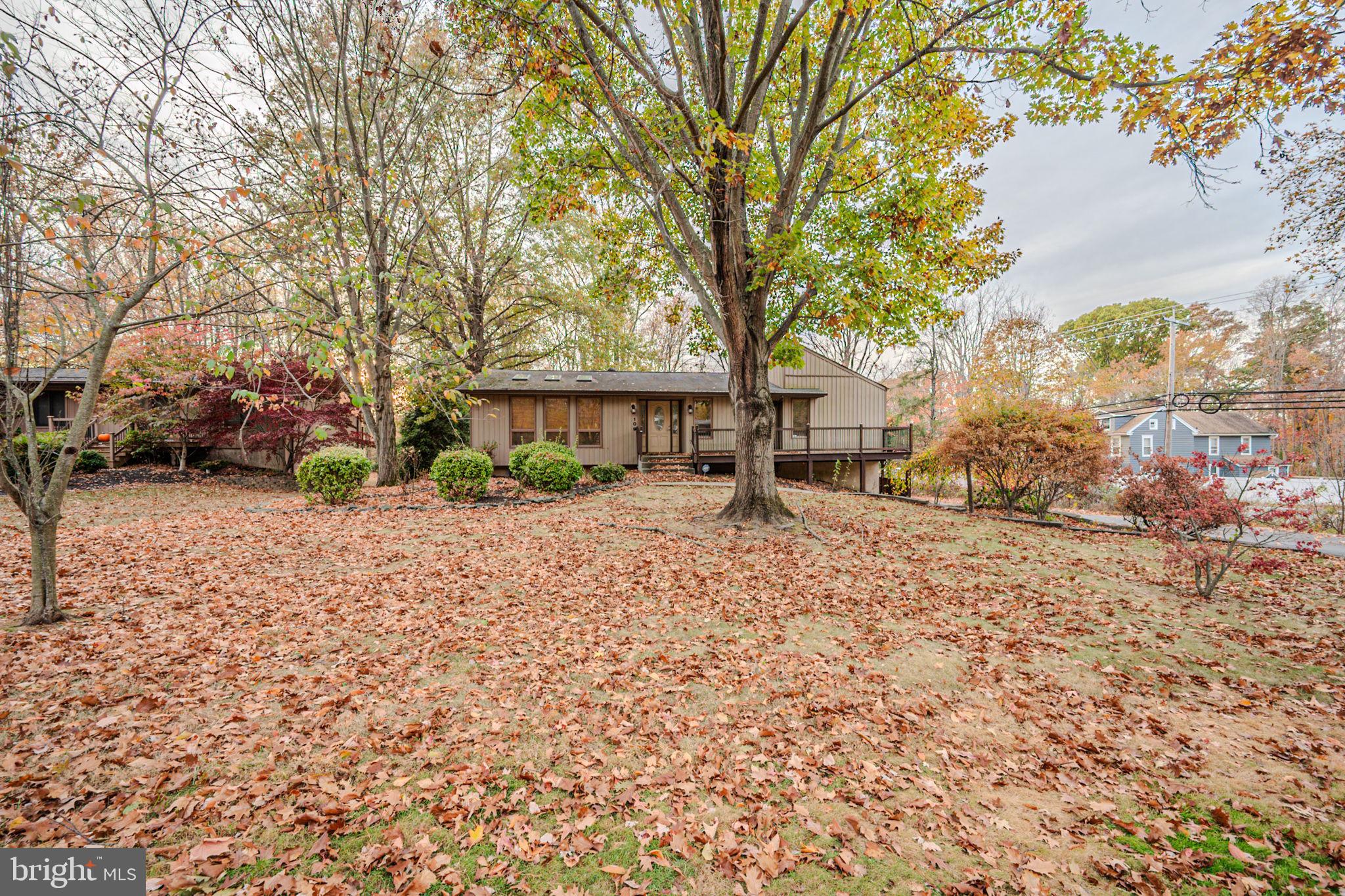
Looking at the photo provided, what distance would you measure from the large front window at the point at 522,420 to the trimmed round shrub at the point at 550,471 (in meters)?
5.02

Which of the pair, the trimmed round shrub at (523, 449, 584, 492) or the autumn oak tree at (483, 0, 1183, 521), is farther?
the trimmed round shrub at (523, 449, 584, 492)

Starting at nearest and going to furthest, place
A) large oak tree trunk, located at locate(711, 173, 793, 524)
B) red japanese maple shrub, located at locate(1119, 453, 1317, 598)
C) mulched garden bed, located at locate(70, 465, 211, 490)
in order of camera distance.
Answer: red japanese maple shrub, located at locate(1119, 453, 1317, 598) → large oak tree trunk, located at locate(711, 173, 793, 524) → mulched garden bed, located at locate(70, 465, 211, 490)

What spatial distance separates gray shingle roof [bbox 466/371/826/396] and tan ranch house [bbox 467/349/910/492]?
0.05 meters

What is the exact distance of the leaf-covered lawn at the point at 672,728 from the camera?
2.35 metres

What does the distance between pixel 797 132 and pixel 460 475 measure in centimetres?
941

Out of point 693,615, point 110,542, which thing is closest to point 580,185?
point 693,615

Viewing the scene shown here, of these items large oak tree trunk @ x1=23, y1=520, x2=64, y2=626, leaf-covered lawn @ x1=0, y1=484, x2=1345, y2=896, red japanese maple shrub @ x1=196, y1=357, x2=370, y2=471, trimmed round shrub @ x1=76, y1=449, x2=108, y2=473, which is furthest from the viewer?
trimmed round shrub @ x1=76, y1=449, x2=108, y2=473

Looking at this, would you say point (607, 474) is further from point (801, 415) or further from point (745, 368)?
point (801, 415)

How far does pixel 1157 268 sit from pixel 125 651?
34449mm

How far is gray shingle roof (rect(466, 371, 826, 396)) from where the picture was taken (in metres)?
16.9

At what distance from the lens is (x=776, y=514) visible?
8.97 meters

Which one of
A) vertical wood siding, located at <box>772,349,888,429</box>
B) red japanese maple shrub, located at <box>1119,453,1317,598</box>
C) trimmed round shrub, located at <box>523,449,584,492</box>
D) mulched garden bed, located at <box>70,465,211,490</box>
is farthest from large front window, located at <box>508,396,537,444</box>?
red japanese maple shrub, located at <box>1119,453,1317,598</box>

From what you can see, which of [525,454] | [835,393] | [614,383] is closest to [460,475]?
[525,454]

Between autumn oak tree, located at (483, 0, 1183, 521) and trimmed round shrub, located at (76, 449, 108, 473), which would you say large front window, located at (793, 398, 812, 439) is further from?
trimmed round shrub, located at (76, 449, 108, 473)
